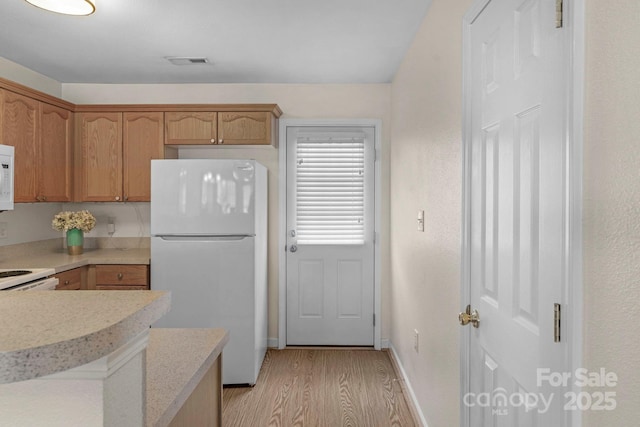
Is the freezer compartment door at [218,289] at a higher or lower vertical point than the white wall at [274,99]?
lower

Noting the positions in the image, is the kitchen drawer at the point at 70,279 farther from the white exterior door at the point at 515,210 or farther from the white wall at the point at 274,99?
the white exterior door at the point at 515,210

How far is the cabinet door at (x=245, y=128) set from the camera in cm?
380

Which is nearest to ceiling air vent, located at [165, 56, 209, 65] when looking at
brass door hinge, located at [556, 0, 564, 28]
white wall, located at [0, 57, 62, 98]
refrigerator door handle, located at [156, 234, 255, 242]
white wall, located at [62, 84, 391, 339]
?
white wall, located at [62, 84, 391, 339]

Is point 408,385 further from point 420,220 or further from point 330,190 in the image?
point 330,190

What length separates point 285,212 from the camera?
418 centimetres

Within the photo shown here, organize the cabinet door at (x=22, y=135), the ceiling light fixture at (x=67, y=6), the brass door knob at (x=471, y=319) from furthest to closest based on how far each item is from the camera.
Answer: the cabinet door at (x=22, y=135)
the ceiling light fixture at (x=67, y=6)
the brass door knob at (x=471, y=319)

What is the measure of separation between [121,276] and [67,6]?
6.77ft

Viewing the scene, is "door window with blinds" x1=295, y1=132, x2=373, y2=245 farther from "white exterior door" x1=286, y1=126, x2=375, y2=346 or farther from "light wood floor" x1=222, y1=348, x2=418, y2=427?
"light wood floor" x1=222, y1=348, x2=418, y2=427

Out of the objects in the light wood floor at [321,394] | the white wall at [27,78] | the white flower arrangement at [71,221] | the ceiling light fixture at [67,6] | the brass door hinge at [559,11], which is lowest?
the light wood floor at [321,394]

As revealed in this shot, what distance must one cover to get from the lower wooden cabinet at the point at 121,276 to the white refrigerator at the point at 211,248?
0.56 ft

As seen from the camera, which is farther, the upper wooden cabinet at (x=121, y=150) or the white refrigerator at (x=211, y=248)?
the upper wooden cabinet at (x=121, y=150)

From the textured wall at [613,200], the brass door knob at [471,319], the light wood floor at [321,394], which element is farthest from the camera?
the light wood floor at [321,394]

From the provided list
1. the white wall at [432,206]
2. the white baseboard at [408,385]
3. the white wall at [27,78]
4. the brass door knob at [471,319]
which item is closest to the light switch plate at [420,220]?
the white wall at [432,206]

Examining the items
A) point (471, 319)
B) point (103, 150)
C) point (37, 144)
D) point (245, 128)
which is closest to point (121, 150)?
point (103, 150)
